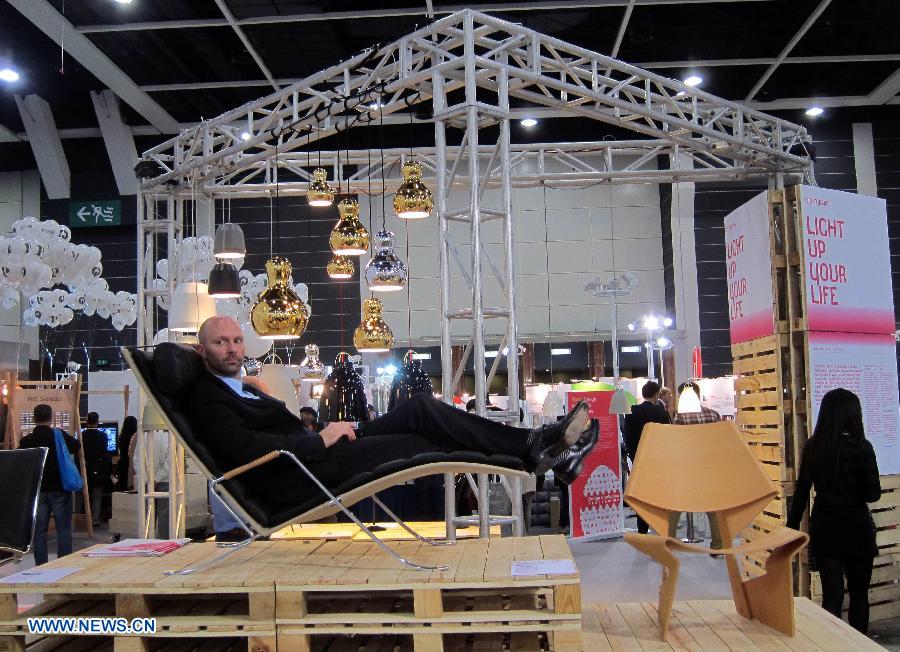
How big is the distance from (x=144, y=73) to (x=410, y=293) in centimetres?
740

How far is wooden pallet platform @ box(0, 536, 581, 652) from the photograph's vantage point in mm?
3021

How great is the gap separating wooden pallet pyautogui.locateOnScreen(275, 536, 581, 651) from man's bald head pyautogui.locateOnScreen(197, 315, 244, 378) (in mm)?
949

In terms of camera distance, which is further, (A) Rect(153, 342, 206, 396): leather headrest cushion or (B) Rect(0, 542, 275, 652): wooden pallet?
(A) Rect(153, 342, 206, 396): leather headrest cushion

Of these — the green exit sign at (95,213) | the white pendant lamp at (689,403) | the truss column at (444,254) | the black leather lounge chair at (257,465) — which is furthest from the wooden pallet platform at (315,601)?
the green exit sign at (95,213)

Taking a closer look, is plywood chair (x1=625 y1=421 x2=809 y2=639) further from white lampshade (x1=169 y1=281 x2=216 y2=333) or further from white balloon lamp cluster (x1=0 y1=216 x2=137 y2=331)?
white balloon lamp cluster (x1=0 y1=216 x2=137 y2=331)

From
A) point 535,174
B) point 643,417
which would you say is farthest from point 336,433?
point 535,174

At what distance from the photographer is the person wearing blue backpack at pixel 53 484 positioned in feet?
23.6

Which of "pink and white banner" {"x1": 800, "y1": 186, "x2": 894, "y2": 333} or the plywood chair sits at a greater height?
"pink and white banner" {"x1": 800, "y1": 186, "x2": 894, "y2": 333}

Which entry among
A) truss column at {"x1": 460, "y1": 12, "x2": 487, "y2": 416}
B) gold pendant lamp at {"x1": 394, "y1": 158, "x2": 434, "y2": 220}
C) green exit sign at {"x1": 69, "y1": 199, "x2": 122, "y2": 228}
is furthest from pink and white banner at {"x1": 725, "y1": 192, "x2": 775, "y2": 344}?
green exit sign at {"x1": 69, "y1": 199, "x2": 122, "y2": 228}

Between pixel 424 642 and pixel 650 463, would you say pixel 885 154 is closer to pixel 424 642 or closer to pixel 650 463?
pixel 650 463

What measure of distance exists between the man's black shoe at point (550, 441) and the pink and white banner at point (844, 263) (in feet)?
8.09

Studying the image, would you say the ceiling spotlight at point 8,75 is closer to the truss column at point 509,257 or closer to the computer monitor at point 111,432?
the computer monitor at point 111,432

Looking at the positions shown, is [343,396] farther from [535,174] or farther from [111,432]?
[111,432]

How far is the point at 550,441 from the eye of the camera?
360 centimetres
